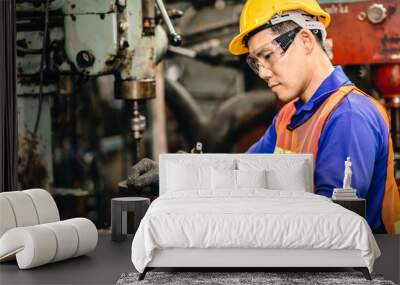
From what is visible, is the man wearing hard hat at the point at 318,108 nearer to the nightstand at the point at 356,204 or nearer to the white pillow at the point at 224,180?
the nightstand at the point at 356,204

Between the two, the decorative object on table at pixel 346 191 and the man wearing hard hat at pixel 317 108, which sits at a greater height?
the man wearing hard hat at pixel 317 108

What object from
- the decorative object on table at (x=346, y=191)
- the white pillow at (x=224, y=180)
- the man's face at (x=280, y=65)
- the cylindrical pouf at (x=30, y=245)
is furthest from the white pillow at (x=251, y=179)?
the cylindrical pouf at (x=30, y=245)

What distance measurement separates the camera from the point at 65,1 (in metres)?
6.77

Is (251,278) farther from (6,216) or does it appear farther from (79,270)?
(6,216)

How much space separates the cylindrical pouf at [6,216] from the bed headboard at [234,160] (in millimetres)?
1546

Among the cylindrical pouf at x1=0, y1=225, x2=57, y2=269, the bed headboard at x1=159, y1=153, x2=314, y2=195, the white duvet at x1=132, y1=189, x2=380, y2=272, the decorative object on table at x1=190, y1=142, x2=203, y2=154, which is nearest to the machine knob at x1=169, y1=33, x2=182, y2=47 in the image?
the decorative object on table at x1=190, y1=142, x2=203, y2=154

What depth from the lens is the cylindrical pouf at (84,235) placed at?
5.34 m

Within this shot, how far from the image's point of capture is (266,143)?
6637 mm

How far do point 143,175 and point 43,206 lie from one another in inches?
52.4

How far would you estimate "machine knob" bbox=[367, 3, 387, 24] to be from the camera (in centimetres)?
651

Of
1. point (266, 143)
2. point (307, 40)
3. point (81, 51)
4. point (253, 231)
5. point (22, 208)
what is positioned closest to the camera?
point (253, 231)

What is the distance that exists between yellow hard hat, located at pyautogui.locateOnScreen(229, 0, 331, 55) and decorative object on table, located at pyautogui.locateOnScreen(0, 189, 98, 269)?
7.41ft

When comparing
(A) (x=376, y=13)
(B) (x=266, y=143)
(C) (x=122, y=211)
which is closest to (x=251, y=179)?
(B) (x=266, y=143)

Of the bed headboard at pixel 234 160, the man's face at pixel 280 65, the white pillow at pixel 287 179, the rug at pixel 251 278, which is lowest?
the rug at pixel 251 278
